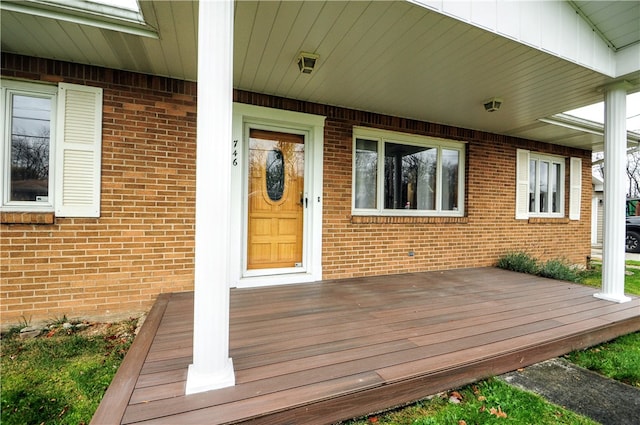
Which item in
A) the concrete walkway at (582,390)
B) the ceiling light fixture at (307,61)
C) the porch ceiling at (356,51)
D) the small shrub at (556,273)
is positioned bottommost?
the concrete walkway at (582,390)

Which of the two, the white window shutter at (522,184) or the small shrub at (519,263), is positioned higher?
the white window shutter at (522,184)

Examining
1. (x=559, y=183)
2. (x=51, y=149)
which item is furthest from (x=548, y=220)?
(x=51, y=149)

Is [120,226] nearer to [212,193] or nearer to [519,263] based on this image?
[212,193]

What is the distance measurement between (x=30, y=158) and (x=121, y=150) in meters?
0.75

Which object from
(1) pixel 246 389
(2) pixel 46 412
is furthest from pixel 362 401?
(2) pixel 46 412

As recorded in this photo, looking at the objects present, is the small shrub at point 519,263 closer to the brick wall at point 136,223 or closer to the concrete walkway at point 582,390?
the brick wall at point 136,223

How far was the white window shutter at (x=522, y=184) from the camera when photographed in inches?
213

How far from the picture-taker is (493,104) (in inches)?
148

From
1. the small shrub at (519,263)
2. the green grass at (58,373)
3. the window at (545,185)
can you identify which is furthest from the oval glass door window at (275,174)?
the window at (545,185)

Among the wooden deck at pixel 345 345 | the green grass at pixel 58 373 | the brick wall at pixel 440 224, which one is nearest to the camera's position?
the wooden deck at pixel 345 345

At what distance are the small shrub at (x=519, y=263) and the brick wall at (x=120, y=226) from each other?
4793 millimetres

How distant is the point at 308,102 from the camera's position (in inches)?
151

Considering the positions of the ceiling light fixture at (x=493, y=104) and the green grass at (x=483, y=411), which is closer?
the green grass at (x=483, y=411)

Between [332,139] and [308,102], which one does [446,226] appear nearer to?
[332,139]
